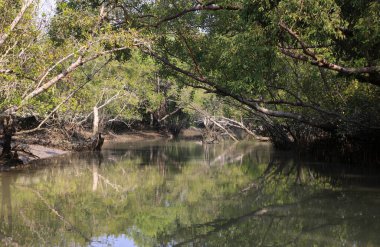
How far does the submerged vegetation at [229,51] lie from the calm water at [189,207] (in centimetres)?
193

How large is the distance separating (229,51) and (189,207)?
408 cm

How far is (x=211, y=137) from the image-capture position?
32031 millimetres

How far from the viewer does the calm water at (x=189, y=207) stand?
716cm

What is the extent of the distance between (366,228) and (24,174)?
1030cm

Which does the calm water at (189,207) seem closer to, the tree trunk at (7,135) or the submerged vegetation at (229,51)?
the tree trunk at (7,135)

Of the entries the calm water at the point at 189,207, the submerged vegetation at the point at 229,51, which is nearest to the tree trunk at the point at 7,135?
the submerged vegetation at the point at 229,51

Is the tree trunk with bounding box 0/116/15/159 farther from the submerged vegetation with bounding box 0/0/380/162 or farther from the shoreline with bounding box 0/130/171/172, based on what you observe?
the shoreline with bounding box 0/130/171/172

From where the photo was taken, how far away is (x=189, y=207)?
374 inches

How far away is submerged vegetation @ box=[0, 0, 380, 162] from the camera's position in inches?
338

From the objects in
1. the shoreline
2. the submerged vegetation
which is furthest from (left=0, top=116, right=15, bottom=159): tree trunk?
the shoreline

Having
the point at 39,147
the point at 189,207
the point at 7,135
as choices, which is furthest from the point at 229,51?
the point at 39,147

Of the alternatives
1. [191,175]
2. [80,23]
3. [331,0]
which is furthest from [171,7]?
[331,0]

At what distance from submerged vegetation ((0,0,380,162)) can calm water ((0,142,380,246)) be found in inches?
75.9

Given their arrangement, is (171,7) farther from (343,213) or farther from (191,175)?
(343,213)
